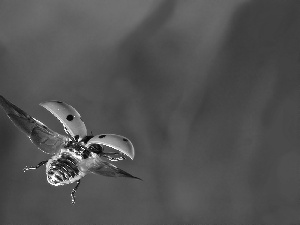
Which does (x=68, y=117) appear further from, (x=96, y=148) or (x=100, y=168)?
(x=100, y=168)

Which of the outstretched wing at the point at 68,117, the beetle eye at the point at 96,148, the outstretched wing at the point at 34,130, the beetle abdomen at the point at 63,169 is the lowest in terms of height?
the beetle abdomen at the point at 63,169

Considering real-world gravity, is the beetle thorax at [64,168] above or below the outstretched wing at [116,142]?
below

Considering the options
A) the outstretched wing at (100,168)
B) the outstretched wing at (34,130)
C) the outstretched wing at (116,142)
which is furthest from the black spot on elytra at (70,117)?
the outstretched wing at (100,168)

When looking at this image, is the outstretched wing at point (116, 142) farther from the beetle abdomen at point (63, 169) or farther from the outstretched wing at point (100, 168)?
the beetle abdomen at point (63, 169)

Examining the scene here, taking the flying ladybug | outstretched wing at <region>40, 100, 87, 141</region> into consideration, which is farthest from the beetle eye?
outstretched wing at <region>40, 100, 87, 141</region>

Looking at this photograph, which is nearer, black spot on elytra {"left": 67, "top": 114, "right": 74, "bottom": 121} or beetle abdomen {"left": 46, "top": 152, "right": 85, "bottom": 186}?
beetle abdomen {"left": 46, "top": 152, "right": 85, "bottom": 186}

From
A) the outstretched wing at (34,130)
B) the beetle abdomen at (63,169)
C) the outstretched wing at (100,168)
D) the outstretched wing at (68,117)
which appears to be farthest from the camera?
the outstretched wing at (68,117)

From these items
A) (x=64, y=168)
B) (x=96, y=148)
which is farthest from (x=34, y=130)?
(x=96, y=148)

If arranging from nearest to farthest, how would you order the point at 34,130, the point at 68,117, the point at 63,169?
the point at 63,169, the point at 34,130, the point at 68,117

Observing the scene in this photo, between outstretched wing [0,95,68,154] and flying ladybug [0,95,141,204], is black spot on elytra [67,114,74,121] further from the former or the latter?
outstretched wing [0,95,68,154]
